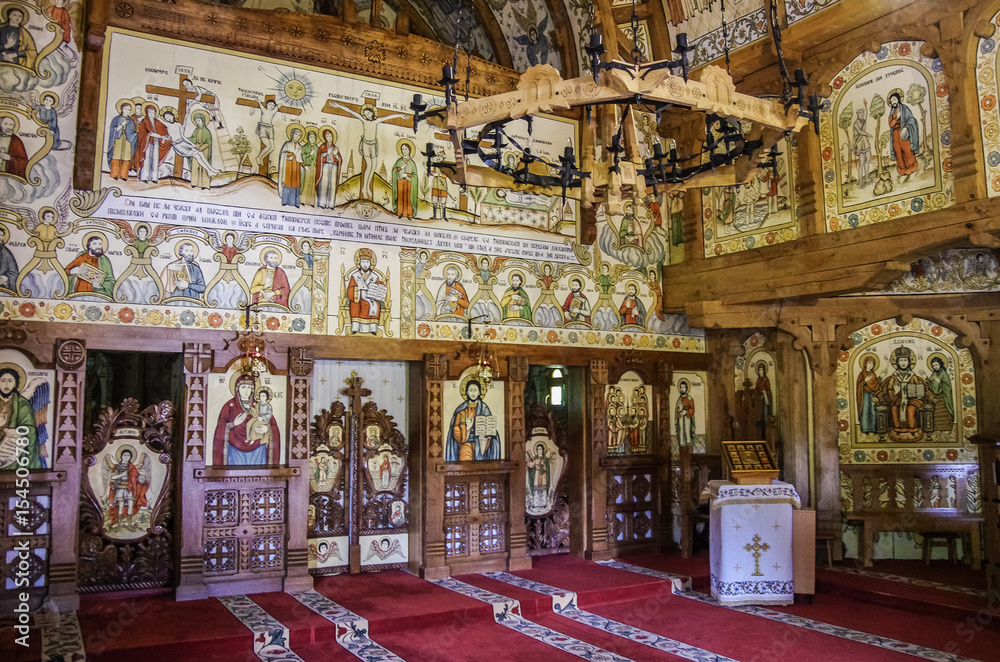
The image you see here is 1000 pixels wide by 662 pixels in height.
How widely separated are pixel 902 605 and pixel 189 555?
785cm

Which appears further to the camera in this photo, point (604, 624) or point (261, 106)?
point (261, 106)

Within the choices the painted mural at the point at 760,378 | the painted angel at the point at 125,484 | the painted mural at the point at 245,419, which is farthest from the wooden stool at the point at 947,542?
the painted angel at the point at 125,484

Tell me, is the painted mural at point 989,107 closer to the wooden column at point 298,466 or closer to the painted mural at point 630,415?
the painted mural at point 630,415

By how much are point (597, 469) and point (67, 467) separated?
6556 mm

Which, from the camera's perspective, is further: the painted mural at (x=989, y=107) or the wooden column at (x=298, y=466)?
the wooden column at (x=298, y=466)

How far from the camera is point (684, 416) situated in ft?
38.8

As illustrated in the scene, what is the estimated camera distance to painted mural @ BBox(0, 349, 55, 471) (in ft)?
25.8

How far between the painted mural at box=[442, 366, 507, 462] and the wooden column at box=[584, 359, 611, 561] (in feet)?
4.41

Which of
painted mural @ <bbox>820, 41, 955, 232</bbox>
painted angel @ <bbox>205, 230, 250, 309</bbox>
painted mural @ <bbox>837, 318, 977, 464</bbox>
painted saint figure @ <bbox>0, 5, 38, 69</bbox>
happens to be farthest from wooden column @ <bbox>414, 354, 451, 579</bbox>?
painted mural @ <bbox>837, 318, 977, 464</bbox>

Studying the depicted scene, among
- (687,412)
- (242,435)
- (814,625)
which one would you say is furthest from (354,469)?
(814,625)

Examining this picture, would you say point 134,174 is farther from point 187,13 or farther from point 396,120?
point 396,120

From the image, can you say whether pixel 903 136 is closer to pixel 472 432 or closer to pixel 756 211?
pixel 756 211

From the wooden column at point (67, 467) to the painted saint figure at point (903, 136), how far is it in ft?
29.8

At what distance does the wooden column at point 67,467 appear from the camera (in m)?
7.88
